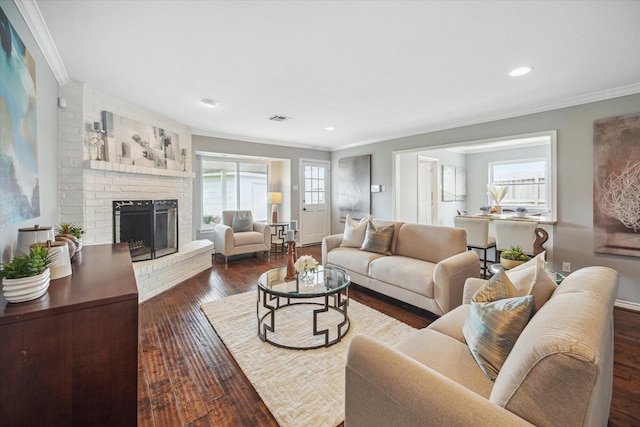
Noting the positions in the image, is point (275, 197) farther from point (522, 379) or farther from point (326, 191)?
point (522, 379)

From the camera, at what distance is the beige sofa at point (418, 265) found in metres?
2.54

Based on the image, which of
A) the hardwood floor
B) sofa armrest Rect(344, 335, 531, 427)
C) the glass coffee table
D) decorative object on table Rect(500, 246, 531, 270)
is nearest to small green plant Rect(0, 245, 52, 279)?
the hardwood floor

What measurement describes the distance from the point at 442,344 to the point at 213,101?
3404 mm

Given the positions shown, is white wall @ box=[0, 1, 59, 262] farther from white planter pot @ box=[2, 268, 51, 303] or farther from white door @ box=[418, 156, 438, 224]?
white door @ box=[418, 156, 438, 224]

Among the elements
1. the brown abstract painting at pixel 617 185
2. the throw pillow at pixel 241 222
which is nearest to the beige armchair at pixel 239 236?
the throw pillow at pixel 241 222

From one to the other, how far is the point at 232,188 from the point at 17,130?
4.44 meters

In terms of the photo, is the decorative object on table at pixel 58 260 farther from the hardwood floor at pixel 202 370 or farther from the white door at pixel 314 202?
the white door at pixel 314 202

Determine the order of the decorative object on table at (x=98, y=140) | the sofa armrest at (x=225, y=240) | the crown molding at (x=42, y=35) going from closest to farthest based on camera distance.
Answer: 1. the crown molding at (x=42, y=35)
2. the decorative object on table at (x=98, y=140)
3. the sofa armrest at (x=225, y=240)

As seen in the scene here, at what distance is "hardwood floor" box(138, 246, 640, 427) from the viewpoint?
1.58 metres

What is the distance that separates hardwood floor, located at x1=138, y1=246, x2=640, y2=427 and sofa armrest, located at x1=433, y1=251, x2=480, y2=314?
309 millimetres

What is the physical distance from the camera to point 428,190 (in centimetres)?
660

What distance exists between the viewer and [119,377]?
115 centimetres

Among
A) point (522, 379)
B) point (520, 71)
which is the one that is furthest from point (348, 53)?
point (522, 379)

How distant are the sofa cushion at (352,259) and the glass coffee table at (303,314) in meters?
0.52
